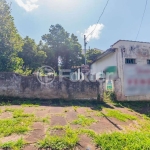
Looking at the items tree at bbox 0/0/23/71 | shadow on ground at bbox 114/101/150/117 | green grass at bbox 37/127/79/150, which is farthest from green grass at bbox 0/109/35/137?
shadow on ground at bbox 114/101/150/117

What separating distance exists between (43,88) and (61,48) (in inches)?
549

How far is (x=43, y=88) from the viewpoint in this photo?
6.87m

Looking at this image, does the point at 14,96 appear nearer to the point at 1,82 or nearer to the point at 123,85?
the point at 1,82

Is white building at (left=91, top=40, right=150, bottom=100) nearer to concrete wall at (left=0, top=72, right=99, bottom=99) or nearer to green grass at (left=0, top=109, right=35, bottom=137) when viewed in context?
concrete wall at (left=0, top=72, right=99, bottom=99)

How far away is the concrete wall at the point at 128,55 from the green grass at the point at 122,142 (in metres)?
5.56

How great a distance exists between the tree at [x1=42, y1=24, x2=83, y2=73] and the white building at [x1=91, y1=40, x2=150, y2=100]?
11.7 meters

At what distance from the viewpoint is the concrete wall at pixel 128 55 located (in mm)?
8578

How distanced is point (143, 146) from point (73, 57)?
18715mm

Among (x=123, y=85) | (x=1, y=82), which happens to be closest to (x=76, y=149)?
(x=1, y=82)

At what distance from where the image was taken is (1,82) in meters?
6.43

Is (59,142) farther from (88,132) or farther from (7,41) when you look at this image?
(7,41)

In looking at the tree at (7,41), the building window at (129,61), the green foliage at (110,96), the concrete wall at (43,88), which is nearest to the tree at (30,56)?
the tree at (7,41)

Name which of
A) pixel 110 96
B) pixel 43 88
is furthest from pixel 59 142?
pixel 110 96

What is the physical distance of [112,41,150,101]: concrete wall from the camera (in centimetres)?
858
